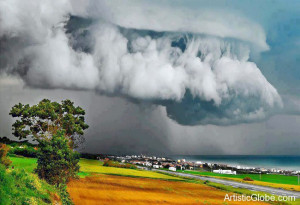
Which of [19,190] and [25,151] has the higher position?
[25,151]

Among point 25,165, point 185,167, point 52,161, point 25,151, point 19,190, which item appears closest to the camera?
point 19,190

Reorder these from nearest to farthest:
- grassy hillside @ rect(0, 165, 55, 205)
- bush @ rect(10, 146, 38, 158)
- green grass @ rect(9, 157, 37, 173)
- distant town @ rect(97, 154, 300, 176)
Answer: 1. grassy hillside @ rect(0, 165, 55, 205)
2. green grass @ rect(9, 157, 37, 173)
3. bush @ rect(10, 146, 38, 158)
4. distant town @ rect(97, 154, 300, 176)

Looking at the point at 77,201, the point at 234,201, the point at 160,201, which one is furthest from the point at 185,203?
the point at 77,201

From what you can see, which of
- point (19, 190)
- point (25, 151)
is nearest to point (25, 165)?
point (25, 151)

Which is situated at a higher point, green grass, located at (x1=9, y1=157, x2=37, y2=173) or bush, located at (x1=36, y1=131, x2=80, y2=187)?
bush, located at (x1=36, y1=131, x2=80, y2=187)

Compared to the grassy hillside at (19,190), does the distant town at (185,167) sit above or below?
below

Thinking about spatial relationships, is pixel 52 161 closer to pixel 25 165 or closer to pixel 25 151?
pixel 25 165

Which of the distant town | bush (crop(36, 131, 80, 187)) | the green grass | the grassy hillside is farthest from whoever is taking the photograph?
the distant town

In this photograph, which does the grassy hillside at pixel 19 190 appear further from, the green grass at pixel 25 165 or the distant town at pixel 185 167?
the distant town at pixel 185 167

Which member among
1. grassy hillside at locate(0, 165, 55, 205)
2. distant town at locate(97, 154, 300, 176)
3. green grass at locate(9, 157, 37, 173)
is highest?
grassy hillside at locate(0, 165, 55, 205)

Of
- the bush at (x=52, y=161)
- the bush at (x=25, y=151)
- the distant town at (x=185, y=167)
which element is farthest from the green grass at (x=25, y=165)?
the distant town at (x=185, y=167)

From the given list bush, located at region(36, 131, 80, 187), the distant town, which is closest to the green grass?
bush, located at region(36, 131, 80, 187)

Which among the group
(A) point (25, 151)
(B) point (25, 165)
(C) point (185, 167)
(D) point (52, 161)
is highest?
(D) point (52, 161)

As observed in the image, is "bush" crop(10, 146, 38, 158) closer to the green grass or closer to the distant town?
the green grass
